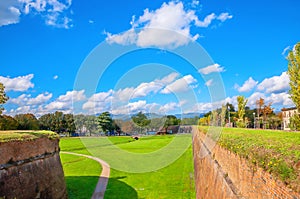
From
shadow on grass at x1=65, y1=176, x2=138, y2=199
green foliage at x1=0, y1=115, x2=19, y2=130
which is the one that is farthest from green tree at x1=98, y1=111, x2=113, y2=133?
shadow on grass at x1=65, y1=176, x2=138, y2=199

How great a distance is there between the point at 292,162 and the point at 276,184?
0.43 meters

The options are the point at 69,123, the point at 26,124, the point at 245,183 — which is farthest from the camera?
the point at 69,123

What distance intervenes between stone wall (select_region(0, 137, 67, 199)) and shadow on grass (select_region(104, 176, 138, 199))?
3.75 metres

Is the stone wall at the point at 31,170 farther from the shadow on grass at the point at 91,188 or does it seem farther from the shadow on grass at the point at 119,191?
the shadow on grass at the point at 119,191

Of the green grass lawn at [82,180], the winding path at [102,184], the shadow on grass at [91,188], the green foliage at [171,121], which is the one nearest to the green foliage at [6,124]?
the green grass lawn at [82,180]

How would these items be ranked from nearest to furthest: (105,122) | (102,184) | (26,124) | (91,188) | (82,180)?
(91,188) → (102,184) → (82,180) → (26,124) → (105,122)

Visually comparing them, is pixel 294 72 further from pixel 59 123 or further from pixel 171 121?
pixel 171 121

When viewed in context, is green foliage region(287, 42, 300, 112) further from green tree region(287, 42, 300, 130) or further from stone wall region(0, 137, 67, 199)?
stone wall region(0, 137, 67, 199)

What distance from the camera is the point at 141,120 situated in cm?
7862

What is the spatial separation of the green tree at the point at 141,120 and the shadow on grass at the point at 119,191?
53938 millimetres

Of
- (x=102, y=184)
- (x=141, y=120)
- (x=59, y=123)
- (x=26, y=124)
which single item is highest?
(x=141, y=120)

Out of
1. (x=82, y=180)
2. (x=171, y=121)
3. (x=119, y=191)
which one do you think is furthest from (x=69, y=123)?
(x=119, y=191)

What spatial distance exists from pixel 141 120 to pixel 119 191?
61816 mm

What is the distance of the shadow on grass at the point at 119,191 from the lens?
1581 centimetres
